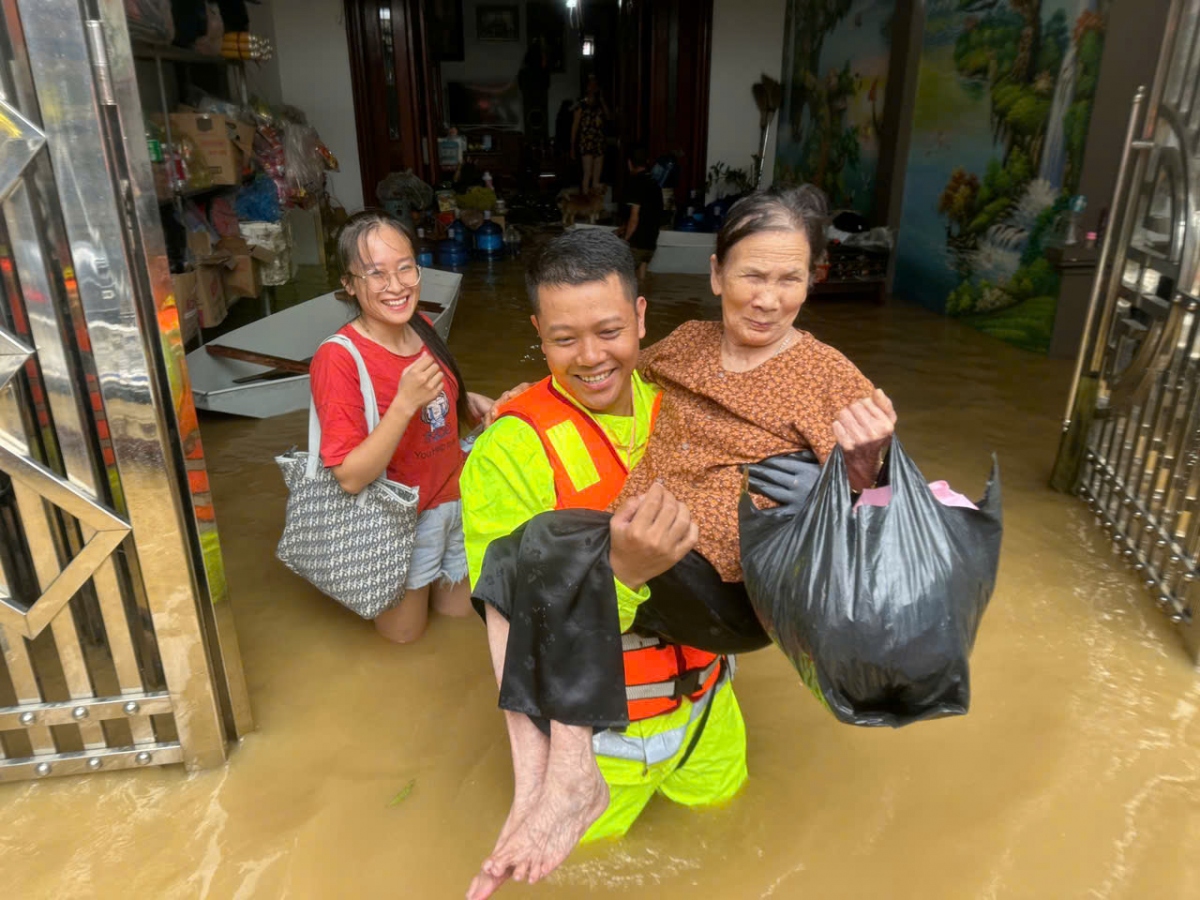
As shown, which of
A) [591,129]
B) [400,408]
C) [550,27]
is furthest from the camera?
[550,27]

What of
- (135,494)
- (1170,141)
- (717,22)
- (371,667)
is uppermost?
(717,22)

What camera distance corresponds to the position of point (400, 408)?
2.05 meters

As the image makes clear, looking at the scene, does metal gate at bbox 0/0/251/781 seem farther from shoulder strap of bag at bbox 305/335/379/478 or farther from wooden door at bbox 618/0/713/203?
wooden door at bbox 618/0/713/203

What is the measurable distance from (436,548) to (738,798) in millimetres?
1166

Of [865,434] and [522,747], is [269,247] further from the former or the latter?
[865,434]

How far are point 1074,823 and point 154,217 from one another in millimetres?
2413

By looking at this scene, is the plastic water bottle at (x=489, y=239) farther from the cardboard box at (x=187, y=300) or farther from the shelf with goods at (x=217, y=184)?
the cardboard box at (x=187, y=300)

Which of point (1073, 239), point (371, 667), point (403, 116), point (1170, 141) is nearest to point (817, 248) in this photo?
point (371, 667)

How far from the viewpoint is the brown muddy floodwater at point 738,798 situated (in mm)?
1700

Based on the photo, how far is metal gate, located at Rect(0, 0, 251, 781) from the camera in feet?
4.96

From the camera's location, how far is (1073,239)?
16.4 feet

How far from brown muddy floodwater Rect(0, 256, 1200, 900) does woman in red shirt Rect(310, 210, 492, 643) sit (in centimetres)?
18

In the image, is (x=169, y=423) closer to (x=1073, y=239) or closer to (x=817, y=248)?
(x=817, y=248)

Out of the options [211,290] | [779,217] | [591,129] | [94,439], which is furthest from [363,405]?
[591,129]
